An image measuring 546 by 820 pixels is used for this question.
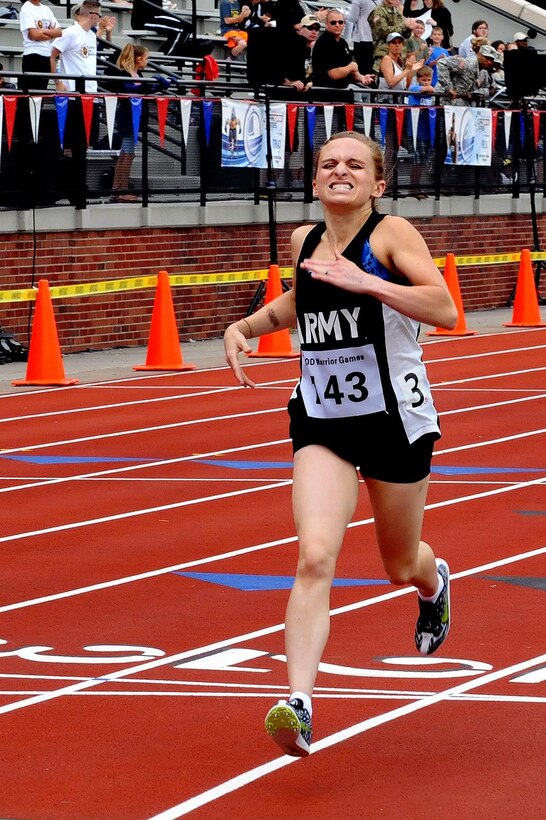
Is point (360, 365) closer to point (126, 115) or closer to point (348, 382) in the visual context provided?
point (348, 382)

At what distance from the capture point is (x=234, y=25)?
2864 centimetres

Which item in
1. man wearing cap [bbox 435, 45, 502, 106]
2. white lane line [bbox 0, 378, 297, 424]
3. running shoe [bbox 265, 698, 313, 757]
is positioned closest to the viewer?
running shoe [bbox 265, 698, 313, 757]

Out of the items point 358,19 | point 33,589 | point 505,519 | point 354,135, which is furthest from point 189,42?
point 354,135

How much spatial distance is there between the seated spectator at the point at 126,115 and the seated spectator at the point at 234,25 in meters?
5.27

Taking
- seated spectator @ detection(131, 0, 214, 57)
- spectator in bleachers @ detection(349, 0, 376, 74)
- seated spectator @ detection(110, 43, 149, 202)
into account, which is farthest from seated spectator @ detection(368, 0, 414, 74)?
seated spectator @ detection(110, 43, 149, 202)

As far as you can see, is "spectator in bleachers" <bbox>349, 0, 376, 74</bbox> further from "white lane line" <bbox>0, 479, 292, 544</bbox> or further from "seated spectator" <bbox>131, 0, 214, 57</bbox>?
"white lane line" <bbox>0, 479, 292, 544</bbox>

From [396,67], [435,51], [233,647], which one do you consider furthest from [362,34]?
[233,647]

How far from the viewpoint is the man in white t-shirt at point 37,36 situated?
2127cm

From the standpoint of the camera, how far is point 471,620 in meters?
8.16

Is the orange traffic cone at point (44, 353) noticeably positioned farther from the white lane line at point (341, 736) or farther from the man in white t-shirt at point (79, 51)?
the white lane line at point (341, 736)

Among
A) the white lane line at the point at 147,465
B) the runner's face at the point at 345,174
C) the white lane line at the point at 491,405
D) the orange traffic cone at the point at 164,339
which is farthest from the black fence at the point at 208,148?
the runner's face at the point at 345,174

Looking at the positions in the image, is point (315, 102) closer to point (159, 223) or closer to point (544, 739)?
point (159, 223)

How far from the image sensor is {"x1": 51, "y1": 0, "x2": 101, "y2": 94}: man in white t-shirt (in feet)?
68.9

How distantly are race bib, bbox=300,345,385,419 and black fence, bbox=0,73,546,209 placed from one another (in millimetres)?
13967
